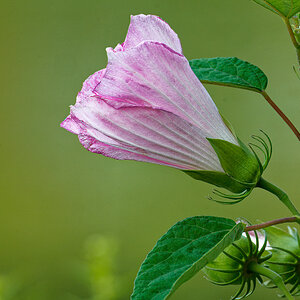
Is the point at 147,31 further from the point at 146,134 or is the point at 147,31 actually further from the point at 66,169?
the point at 66,169

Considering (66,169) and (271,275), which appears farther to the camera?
(66,169)

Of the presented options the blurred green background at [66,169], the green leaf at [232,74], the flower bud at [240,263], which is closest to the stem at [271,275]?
the flower bud at [240,263]

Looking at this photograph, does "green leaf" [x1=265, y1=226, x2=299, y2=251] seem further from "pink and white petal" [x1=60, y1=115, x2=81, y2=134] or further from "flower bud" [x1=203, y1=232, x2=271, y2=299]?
"pink and white petal" [x1=60, y1=115, x2=81, y2=134]

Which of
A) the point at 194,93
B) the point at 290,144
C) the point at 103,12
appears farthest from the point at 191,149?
the point at 103,12

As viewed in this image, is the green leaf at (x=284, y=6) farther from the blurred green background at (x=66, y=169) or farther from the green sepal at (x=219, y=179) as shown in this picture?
the blurred green background at (x=66, y=169)

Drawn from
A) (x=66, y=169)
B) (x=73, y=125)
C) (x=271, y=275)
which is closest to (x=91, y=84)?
(x=73, y=125)

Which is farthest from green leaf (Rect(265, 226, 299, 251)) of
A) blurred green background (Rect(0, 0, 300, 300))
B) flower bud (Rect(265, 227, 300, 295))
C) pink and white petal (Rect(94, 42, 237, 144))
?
blurred green background (Rect(0, 0, 300, 300))
